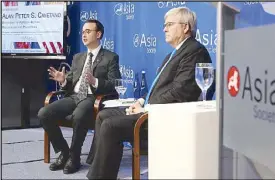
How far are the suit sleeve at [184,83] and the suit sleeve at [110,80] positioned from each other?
3.74 feet

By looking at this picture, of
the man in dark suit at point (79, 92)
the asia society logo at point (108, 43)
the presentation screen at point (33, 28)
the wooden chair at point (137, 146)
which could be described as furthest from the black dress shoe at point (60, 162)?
the presentation screen at point (33, 28)

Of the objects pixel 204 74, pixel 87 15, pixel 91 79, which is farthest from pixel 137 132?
pixel 87 15

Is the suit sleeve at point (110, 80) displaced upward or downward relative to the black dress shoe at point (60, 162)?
upward

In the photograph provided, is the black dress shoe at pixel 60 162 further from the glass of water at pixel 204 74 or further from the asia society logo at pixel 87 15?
the asia society logo at pixel 87 15

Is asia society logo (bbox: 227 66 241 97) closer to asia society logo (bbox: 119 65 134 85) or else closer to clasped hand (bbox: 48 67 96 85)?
Result: clasped hand (bbox: 48 67 96 85)

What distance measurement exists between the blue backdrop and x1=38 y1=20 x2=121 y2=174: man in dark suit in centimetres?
52

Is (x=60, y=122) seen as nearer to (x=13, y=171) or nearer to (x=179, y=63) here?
(x=13, y=171)

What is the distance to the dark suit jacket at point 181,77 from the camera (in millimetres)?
2906

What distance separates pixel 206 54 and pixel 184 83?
0.27m

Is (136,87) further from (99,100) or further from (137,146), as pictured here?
(137,146)

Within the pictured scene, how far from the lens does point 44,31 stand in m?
5.45

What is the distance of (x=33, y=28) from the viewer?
5.56 m

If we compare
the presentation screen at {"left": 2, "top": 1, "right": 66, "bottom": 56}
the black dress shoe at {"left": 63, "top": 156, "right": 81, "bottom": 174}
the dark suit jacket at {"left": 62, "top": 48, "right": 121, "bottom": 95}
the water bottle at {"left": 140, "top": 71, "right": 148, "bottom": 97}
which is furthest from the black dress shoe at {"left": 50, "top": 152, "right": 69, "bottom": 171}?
the presentation screen at {"left": 2, "top": 1, "right": 66, "bottom": 56}

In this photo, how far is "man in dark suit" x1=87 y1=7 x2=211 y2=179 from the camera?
9.25 ft
